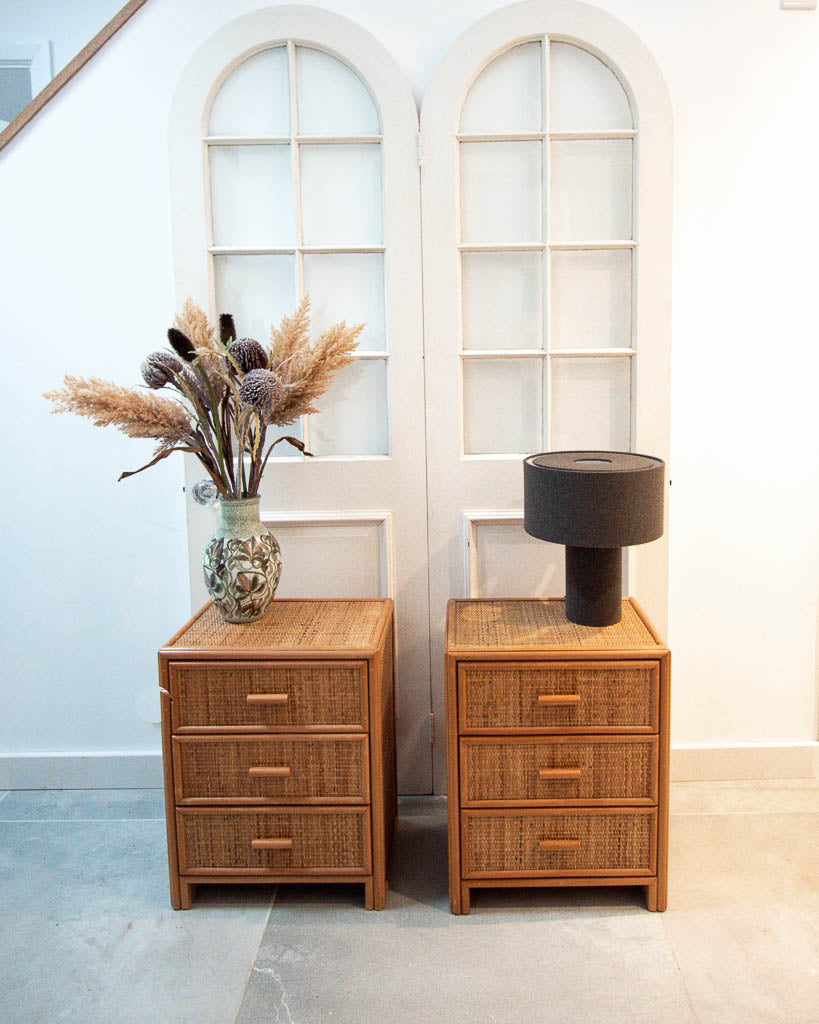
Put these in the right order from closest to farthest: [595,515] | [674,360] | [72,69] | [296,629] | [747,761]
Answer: [595,515], [296,629], [72,69], [674,360], [747,761]

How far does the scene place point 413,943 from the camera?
2.16m

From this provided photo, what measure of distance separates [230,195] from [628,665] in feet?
5.52

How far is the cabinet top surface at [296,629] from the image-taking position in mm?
2240

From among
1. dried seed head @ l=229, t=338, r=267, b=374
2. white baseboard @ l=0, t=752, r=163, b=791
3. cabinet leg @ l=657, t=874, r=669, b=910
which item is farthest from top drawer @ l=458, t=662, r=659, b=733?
white baseboard @ l=0, t=752, r=163, b=791

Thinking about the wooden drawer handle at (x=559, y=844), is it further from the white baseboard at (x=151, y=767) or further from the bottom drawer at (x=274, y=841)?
the white baseboard at (x=151, y=767)

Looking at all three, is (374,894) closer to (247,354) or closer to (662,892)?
(662,892)

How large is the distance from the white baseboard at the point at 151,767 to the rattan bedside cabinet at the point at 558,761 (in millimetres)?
677

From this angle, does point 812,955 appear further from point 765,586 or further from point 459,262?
point 459,262

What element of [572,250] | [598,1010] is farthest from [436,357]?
[598,1010]

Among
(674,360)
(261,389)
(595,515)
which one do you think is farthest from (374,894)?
(674,360)

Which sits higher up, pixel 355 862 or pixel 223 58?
pixel 223 58

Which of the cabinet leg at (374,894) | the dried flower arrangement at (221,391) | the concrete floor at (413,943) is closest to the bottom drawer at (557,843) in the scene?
the concrete floor at (413,943)

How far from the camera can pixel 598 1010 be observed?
1919mm

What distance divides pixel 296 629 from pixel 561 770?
75 cm
